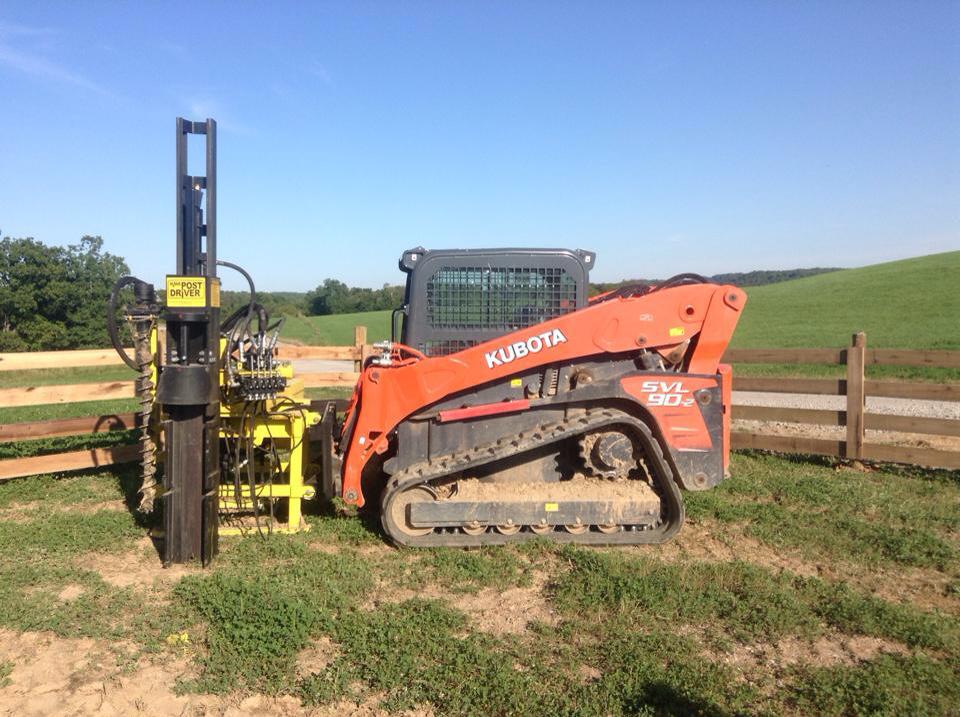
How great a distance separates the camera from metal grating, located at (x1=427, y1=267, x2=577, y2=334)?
6.31 meters

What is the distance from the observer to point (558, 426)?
5.71 m

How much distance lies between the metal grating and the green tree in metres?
42.7

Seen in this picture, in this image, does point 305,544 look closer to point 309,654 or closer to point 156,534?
point 156,534

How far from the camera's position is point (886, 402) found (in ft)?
46.7

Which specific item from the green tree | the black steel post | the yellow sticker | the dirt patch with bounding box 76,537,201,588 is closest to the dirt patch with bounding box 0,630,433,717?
the dirt patch with bounding box 76,537,201,588

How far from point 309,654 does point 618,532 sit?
2717 mm

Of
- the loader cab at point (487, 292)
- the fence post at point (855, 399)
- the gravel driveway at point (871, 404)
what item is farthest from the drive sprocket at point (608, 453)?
the gravel driveway at point (871, 404)

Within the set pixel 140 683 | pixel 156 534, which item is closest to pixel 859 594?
pixel 140 683

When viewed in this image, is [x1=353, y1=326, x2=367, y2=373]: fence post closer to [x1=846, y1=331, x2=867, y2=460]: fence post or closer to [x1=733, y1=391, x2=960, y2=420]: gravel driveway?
[x1=846, y1=331, x2=867, y2=460]: fence post

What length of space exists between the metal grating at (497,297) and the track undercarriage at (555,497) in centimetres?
102

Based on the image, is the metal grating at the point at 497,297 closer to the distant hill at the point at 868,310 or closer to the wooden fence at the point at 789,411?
the wooden fence at the point at 789,411

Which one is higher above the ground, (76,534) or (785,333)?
(785,333)

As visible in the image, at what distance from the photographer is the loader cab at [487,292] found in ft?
20.7

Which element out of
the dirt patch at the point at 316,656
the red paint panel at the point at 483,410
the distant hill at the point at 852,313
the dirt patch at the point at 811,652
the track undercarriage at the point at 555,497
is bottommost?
the dirt patch at the point at 316,656
